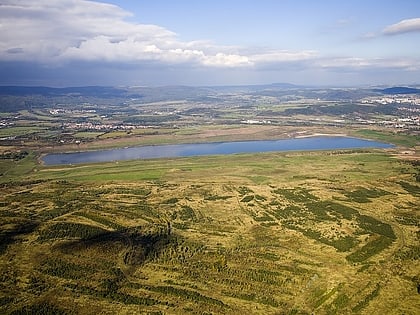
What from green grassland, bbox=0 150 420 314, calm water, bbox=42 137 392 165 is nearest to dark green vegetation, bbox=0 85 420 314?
green grassland, bbox=0 150 420 314

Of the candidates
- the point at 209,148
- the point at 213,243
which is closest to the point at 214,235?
the point at 213,243

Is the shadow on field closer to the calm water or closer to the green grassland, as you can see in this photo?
the green grassland

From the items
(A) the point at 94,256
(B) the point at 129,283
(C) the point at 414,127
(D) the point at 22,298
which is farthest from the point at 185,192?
(C) the point at 414,127

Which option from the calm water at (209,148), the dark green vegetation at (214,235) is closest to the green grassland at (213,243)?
the dark green vegetation at (214,235)

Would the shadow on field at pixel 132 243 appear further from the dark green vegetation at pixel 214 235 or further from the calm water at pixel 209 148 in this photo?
the calm water at pixel 209 148

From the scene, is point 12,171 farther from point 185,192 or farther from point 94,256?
point 94,256

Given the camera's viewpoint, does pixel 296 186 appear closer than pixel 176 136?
Yes

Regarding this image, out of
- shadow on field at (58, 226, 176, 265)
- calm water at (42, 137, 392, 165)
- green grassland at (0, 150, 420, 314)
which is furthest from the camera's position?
calm water at (42, 137, 392, 165)
